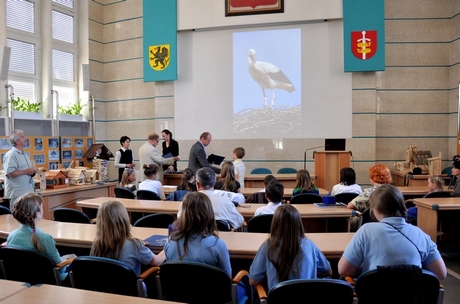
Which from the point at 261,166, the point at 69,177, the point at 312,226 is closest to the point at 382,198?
the point at 312,226

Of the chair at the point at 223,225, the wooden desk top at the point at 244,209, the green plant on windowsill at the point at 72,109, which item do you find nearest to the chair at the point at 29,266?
the chair at the point at 223,225

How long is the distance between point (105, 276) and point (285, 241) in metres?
1.08

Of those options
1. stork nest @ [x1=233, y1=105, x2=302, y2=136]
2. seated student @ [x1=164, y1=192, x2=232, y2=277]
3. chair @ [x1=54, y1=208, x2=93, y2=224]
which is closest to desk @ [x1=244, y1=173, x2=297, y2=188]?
stork nest @ [x1=233, y1=105, x2=302, y2=136]

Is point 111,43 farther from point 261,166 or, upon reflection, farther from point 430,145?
point 430,145

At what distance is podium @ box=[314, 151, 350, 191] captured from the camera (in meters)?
7.35

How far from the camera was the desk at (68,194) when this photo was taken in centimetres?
562

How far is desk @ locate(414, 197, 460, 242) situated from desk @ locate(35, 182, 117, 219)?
488 cm

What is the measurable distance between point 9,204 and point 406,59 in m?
8.36

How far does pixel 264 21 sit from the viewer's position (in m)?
8.77

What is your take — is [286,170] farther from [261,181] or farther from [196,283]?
[196,283]

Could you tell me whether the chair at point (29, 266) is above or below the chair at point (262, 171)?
below

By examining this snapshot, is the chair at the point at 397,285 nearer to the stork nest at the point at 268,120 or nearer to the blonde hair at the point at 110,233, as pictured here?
the blonde hair at the point at 110,233

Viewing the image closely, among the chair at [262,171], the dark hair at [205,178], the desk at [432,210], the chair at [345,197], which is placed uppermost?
the dark hair at [205,178]

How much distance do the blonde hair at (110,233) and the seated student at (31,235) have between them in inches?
14.3
